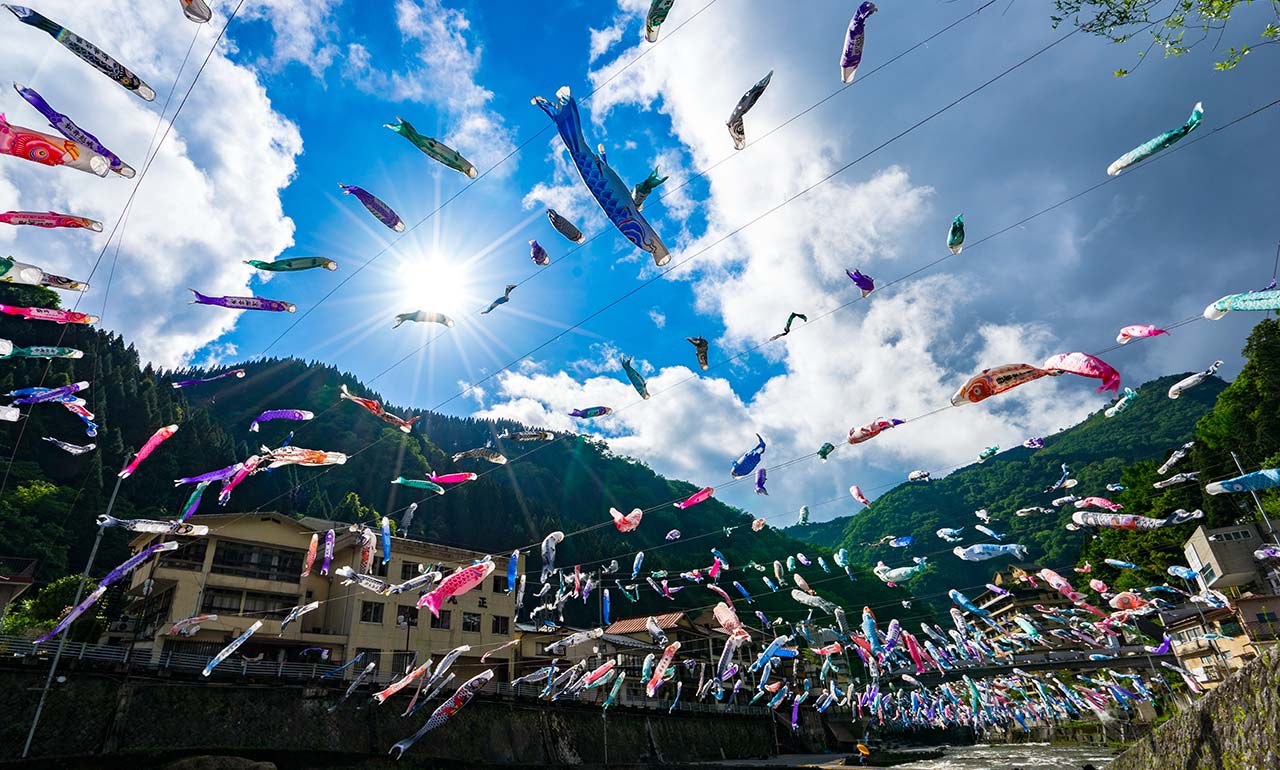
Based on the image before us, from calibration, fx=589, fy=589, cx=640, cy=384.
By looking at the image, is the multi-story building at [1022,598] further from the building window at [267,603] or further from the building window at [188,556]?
the building window at [188,556]

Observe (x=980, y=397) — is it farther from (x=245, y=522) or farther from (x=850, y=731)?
(x=850, y=731)

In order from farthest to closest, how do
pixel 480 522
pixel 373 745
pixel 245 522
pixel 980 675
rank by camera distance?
1. pixel 480 522
2. pixel 980 675
3. pixel 245 522
4. pixel 373 745

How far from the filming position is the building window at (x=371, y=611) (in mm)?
32125

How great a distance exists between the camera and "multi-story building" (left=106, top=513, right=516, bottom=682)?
27.9 meters

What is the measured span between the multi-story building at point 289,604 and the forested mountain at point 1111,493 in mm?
27305


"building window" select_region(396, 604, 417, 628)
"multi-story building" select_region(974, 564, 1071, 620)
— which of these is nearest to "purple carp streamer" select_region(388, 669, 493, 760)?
"building window" select_region(396, 604, 417, 628)

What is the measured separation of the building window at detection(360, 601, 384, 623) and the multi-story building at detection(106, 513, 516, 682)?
0.18 ft

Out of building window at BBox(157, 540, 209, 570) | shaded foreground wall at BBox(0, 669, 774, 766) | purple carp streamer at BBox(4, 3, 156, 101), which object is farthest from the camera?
building window at BBox(157, 540, 209, 570)

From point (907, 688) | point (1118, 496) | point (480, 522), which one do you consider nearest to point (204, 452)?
point (480, 522)

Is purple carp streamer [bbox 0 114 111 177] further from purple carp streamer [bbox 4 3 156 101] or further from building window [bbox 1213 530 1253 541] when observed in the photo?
building window [bbox 1213 530 1253 541]

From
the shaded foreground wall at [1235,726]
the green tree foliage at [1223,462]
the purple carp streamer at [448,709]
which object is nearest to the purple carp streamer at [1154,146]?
the shaded foreground wall at [1235,726]

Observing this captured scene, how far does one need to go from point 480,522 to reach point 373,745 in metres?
50.1

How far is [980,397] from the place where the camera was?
34.1 feet

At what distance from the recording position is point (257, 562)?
31094 mm
